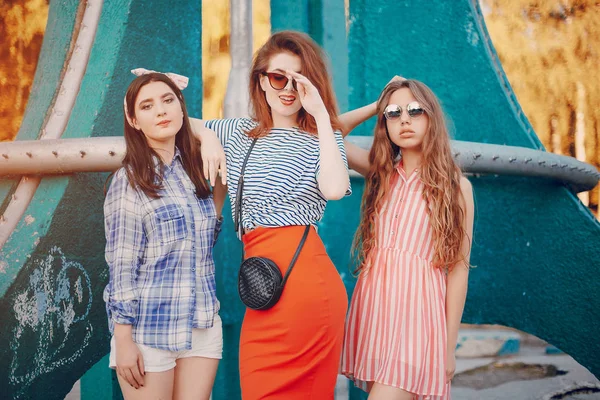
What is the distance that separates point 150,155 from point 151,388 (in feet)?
2.56

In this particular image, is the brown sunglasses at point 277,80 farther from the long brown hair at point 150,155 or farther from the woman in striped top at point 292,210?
the long brown hair at point 150,155

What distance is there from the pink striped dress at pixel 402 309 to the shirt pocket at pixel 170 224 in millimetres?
710

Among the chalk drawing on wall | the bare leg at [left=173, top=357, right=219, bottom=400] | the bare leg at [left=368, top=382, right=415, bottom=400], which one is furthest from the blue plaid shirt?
the chalk drawing on wall

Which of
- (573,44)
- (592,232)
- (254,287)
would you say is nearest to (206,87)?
(254,287)

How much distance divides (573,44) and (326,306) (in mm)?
3077

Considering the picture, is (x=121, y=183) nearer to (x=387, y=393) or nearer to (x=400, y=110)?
(x=400, y=110)

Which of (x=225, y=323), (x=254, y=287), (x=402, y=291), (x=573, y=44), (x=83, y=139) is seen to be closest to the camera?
(x=254, y=287)

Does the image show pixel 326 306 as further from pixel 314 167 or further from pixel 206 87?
pixel 206 87

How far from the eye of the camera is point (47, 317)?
2666 mm

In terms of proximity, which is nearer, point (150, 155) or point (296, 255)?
point (296, 255)

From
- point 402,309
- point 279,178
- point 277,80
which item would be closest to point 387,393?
point 402,309

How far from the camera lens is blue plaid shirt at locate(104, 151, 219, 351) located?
1.97 metres

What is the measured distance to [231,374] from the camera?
2971 millimetres

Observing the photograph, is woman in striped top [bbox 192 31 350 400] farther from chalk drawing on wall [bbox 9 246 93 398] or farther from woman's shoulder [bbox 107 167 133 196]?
chalk drawing on wall [bbox 9 246 93 398]
